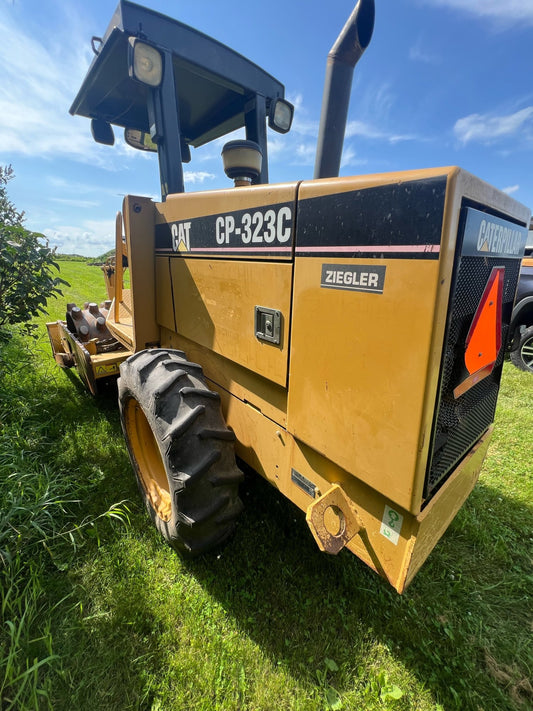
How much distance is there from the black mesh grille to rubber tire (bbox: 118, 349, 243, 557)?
88cm

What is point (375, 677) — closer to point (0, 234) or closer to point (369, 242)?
point (369, 242)

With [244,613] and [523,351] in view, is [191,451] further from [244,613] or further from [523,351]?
[523,351]

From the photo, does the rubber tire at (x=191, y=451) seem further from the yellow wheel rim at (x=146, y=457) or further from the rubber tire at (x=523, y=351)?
the rubber tire at (x=523, y=351)

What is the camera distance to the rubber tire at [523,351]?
5457 millimetres

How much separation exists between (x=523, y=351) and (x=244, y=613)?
574 centimetres

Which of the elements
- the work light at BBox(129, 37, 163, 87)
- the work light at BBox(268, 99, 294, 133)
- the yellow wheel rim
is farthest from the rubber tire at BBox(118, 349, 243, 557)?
the work light at BBox(268, 99, 294, 133)

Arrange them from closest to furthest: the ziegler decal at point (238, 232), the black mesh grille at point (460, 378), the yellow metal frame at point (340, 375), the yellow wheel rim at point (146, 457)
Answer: the yellow metal frame at point (340, 375)
the black mesh grille at point (460, 378)
the ziegler decal at point (238, 232)
the yellow wheel rim at point (146, 457)

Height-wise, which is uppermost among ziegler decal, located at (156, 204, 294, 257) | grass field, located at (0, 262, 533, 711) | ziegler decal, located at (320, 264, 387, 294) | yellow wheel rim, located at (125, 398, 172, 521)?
ziegler decal, located at (156, 204, 294, 257)

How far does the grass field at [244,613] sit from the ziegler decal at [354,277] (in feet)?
5.27

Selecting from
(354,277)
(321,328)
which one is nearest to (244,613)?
(321,328)

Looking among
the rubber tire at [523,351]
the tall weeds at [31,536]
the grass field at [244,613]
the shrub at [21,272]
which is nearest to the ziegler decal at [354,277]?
the grass field at [244,613]

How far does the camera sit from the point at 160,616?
5.62ft

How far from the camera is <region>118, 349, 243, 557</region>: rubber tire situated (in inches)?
62.4

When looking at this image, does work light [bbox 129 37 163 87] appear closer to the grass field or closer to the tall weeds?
the tall weeds
